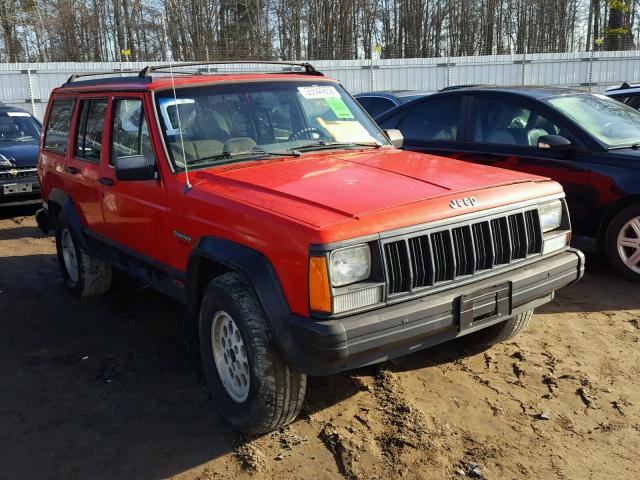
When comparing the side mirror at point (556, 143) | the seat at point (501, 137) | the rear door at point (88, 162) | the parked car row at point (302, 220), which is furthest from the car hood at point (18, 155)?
the side mirror at point (556, 143)

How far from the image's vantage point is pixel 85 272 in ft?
18.4

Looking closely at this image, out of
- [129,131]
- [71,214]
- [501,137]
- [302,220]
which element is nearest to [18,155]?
[71,214]

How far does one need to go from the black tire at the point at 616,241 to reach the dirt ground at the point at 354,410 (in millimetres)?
389

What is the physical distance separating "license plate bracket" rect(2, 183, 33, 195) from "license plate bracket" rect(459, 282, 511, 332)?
8.13 meters

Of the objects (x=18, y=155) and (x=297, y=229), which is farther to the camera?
(x=18, y=155)

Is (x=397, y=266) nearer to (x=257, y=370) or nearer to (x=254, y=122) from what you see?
(x=257, y=370)

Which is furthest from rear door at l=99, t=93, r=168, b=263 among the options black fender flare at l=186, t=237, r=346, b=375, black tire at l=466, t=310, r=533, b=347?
black tire at l=466, t=310, r=533, b=347

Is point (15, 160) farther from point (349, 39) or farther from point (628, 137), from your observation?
point (349, 39)

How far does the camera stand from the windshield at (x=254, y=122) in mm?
3994

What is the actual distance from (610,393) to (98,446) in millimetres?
2998

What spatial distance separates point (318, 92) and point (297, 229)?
6.93ft

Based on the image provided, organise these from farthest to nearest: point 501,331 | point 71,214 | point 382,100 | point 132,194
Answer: point 382,100 → point 71,214 → point 132,194 → point 501,331

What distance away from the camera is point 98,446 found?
10.9 feet

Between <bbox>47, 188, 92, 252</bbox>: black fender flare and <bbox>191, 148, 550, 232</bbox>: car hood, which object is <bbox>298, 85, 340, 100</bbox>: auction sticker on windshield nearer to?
<bbox>191, 148, 550, 232</bbox>: car hood
